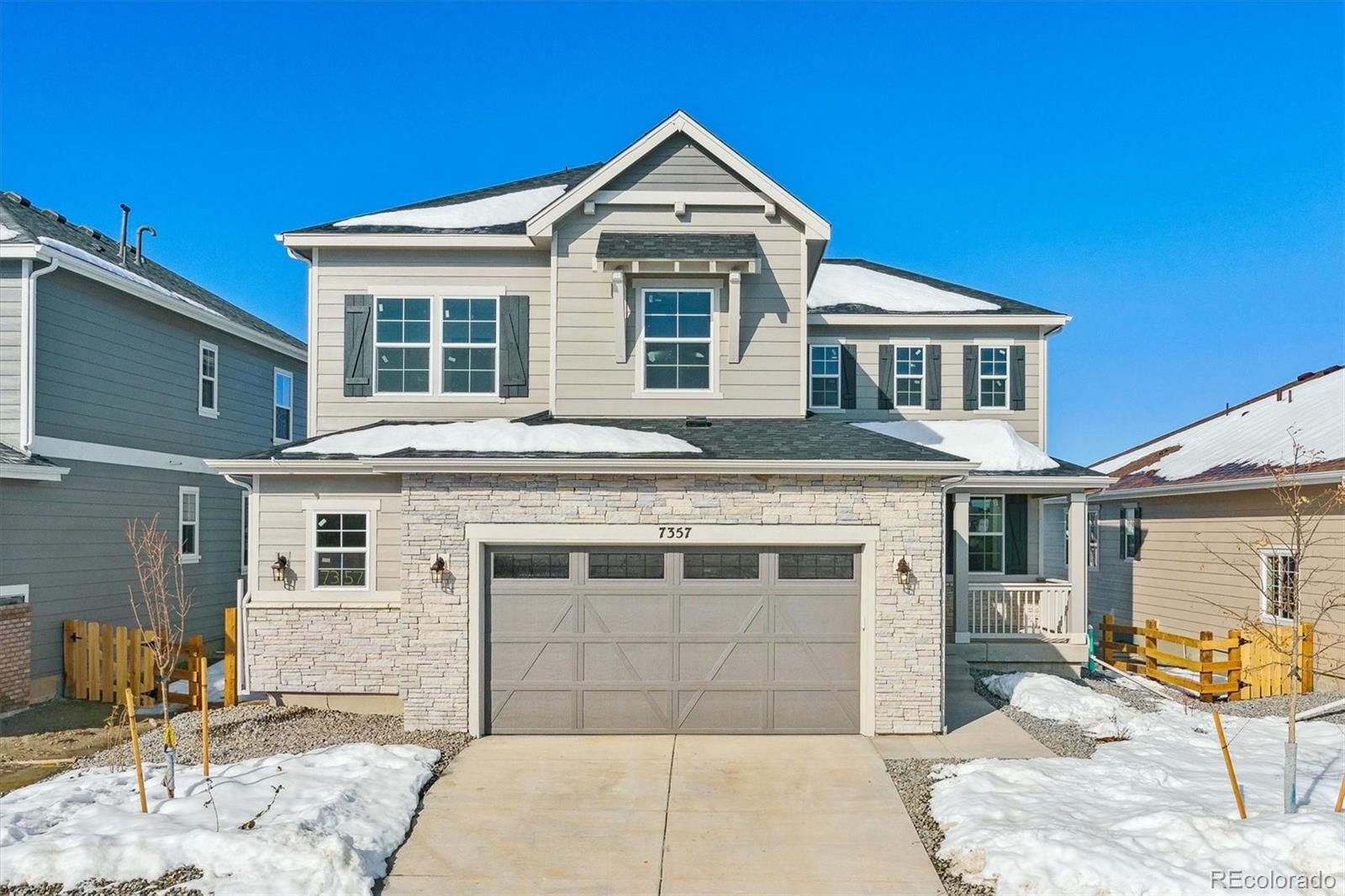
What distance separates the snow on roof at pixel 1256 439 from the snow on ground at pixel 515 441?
10614 millimetres

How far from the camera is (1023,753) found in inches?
A: 353

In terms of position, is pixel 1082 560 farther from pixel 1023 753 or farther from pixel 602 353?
pixel 602 353

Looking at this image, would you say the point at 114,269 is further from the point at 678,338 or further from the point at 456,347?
the point at 678,338

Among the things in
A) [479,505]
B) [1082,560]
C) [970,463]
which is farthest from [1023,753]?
[479,505]

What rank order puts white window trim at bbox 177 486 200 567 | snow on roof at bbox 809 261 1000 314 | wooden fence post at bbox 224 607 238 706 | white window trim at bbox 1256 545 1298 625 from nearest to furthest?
wooden fence post at bbox 224 607 238 706, white window trim at bbox 1256 545 1298 625, white window trim at bbox 177 486 200 567, snow on roof at bbox 809 261 1000 314

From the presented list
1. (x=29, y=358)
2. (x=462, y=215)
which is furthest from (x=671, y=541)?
(x=29, y=358)

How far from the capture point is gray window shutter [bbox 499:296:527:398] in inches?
505

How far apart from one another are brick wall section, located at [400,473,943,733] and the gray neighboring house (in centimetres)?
669

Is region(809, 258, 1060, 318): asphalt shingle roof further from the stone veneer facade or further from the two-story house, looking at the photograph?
the stone veneer facade

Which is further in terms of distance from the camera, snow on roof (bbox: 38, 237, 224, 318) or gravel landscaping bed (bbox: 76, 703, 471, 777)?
snow on roof (bbox: 38, 237, 224, 318)

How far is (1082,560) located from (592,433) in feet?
27.5

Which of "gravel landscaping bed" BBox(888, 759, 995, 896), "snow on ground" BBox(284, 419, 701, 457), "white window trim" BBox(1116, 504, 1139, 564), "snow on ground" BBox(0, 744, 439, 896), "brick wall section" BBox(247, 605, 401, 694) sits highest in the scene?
"snow on ground" BBox(284, 419, 701, 457)

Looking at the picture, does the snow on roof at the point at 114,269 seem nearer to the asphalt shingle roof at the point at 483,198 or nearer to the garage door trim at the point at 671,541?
the asphalt shingle roof at the point at 483,198

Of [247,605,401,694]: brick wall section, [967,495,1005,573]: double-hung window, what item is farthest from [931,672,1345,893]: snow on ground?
[247,605,401,694]: brick wall section
